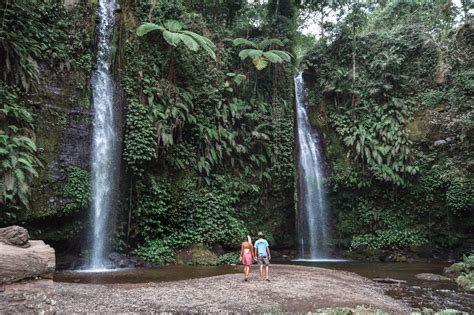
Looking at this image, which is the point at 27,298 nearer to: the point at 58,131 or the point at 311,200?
the point at 58,131

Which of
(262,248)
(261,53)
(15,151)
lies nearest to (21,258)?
(262,248)

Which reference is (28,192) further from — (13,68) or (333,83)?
(333,83)

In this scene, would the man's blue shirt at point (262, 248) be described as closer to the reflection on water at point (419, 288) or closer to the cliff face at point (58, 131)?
the reflection on water at point (419, 288)

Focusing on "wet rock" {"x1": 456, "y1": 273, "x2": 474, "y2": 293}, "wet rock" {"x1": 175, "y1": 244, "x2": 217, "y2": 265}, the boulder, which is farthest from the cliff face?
"wet rock" {"x1": 456, "y1": 273, "x2": 474, "y2": 293}

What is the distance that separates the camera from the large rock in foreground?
5555 mm

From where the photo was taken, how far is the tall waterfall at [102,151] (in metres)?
14.0

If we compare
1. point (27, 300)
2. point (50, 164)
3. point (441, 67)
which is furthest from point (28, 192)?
point (441, 67)

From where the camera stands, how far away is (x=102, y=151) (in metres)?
14.8

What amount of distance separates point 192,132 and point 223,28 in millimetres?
7155

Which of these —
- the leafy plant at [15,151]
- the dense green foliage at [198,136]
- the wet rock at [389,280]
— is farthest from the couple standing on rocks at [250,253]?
the leafy plant at [15,151]

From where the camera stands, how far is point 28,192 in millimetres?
11820

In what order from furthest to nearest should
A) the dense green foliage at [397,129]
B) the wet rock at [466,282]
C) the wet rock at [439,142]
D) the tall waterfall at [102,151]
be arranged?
the wet rock at [439,142]
the dense green foliage at [397,129]
the tall waterfall at [102,151]
the wet rock at [466,282]

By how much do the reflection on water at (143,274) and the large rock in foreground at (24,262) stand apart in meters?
4.39

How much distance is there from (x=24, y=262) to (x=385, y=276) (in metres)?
11.1
